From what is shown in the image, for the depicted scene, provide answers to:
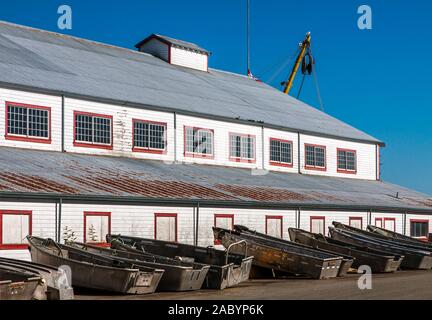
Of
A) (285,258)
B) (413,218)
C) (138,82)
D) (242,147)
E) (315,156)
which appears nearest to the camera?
(285,258)

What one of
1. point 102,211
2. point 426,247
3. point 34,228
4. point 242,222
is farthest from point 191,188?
point 426,247

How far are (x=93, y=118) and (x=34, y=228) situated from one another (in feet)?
37.4

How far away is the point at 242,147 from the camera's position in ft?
154

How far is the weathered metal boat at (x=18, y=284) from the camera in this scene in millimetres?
18922

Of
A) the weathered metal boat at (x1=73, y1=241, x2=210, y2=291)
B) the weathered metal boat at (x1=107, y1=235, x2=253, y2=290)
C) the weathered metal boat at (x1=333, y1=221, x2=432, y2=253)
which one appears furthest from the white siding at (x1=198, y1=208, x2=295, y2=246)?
the weathered metal boat at (x1=73, y1=241, x2=210, y2=291)

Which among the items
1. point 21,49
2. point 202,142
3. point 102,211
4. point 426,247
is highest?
point 21,49

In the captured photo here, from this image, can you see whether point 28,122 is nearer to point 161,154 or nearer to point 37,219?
point 161,154

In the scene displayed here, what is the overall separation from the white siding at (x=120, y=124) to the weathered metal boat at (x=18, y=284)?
17.4 metres

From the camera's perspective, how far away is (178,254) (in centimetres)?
2950

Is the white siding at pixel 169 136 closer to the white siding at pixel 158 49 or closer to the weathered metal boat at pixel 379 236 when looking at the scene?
the weathered metal boat at pixel 379 236

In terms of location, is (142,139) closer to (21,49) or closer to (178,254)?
(21,49)

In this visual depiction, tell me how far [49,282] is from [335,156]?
36273 mm

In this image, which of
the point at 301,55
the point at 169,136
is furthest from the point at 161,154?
the point at 301,55

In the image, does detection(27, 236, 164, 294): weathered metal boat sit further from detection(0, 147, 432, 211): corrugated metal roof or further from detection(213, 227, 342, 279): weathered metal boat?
detection(213, 227, 342, 279): weathered metal boat
